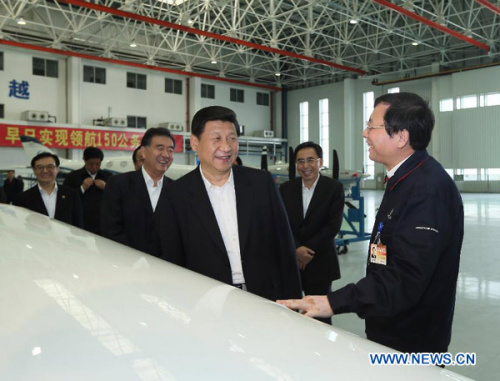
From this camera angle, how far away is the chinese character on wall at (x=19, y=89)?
22156 millimetres

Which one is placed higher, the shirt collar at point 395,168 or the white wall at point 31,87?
the white wall at point 31,87

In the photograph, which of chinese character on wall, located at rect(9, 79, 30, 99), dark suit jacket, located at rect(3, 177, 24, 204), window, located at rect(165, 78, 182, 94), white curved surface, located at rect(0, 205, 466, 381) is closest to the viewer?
white curved surface, located at rect(0, 205, 466, 381)

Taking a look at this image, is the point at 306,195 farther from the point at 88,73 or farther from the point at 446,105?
the point at 446,105

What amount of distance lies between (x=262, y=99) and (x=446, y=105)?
→ 13.0 m

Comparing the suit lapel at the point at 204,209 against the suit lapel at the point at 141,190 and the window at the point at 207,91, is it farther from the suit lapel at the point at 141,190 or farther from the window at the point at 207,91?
the window at the point at 207,91

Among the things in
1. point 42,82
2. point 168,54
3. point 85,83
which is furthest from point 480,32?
point 42,82

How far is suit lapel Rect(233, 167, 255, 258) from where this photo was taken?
2.25 meters

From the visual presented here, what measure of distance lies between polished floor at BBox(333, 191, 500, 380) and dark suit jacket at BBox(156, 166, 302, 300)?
2058mm

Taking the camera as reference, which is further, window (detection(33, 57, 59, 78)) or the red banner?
window (detection(33, 57, 59, 78))

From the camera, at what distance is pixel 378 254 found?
1.74 m

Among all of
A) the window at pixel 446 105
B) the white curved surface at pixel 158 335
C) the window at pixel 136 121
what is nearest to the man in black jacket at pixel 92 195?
the white curved surface at pixel 158 335

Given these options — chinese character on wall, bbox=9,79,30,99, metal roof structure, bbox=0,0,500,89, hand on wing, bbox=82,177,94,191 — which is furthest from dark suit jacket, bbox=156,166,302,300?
chinese character on wall, bbox=9,79,30,99

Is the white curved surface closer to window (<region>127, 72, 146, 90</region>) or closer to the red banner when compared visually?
the red banner

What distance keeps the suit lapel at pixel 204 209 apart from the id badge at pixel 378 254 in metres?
0.76
